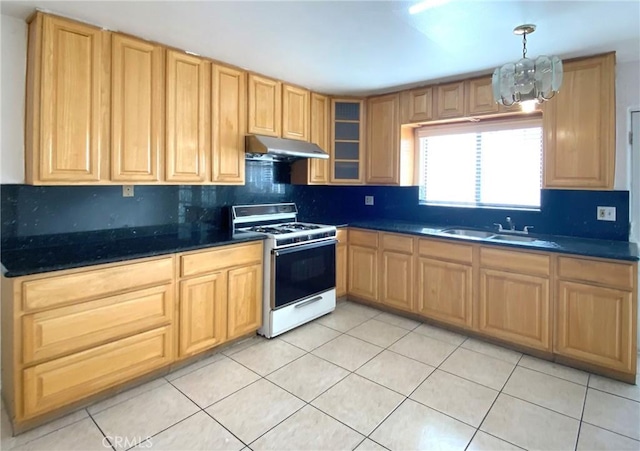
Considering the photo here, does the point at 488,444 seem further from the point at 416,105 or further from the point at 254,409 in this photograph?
the point at 416,105

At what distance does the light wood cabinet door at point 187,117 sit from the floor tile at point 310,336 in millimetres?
1479

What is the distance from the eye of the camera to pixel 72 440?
1850mm

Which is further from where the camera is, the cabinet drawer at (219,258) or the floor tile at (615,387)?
the cabinet drawer at (219,258)

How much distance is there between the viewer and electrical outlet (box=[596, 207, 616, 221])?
2836 millimetres

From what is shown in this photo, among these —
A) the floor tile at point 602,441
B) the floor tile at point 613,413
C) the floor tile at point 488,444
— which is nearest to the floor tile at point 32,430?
the floor tile at point 488,444

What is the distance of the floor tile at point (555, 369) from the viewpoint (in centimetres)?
248

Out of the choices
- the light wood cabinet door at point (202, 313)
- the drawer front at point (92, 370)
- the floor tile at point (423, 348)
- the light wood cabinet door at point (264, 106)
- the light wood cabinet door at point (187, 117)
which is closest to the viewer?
the drawer front at point (92, 370)

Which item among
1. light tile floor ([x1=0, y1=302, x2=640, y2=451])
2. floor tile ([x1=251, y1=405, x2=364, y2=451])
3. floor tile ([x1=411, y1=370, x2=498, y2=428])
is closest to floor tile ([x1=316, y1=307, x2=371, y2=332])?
light tile floor ([x1=0, y1=302, x2=640, y2=451])

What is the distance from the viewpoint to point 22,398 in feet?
6.08

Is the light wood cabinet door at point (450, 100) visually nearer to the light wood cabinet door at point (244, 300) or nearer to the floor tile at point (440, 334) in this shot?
the floor tile at point (440, 334)

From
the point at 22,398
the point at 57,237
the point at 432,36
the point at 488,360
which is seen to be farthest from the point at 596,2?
the point at 22,398

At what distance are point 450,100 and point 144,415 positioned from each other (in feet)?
10.9

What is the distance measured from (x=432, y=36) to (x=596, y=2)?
84 centimetres

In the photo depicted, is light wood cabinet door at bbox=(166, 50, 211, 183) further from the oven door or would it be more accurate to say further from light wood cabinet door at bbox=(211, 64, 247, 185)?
the oven door
